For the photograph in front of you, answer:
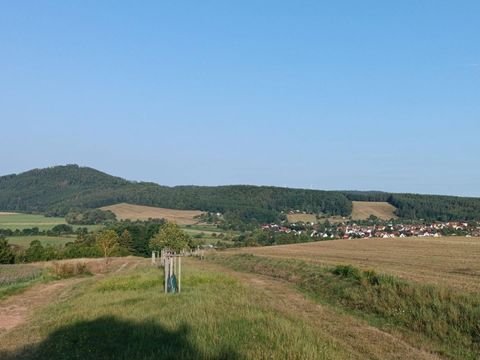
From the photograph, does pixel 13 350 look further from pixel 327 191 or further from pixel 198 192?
pixel 198 192

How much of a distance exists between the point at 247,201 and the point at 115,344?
494 feet

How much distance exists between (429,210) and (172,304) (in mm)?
127473

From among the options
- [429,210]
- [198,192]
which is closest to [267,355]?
[429,210]

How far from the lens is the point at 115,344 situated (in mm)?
11078

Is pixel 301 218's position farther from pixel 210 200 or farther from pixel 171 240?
pixel 171 240

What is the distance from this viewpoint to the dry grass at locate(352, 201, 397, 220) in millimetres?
136725

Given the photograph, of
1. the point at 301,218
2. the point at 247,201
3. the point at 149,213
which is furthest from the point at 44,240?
the point at 247,201

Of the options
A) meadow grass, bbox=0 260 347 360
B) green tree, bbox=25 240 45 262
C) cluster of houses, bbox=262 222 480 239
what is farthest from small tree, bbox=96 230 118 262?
meadow grass, bbox=0 260 347 360

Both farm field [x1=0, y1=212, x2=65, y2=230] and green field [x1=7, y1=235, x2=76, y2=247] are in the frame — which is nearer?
green field [x1=7, y1=235, x2=76, y2=247]

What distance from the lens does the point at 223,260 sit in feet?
170

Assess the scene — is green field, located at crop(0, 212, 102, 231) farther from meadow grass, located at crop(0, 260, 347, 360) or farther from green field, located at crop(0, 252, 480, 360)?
meadow grass, located at crop(0, 260, 347, 360)

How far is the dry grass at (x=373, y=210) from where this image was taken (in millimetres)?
136725

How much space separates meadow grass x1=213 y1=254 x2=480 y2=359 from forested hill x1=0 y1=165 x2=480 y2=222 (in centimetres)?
10658

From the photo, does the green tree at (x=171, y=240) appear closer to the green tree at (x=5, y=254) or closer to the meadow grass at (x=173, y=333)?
the green tree at (x=5, y=254)
